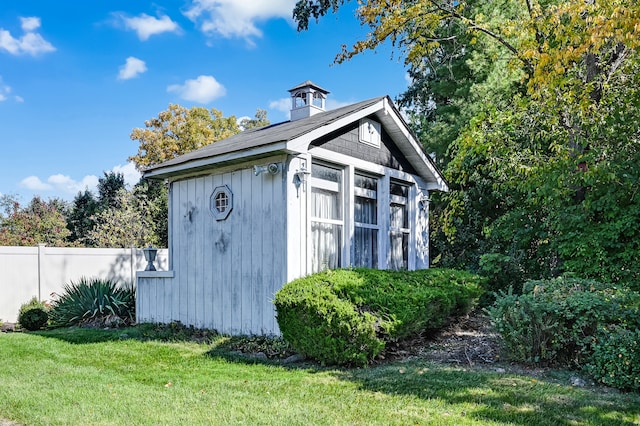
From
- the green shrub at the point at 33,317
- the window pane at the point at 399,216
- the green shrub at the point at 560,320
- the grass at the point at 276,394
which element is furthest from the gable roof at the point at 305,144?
the green shrub at the point at 33,317

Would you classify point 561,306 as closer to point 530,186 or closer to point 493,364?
point 493,364

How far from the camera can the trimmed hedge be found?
223 inches

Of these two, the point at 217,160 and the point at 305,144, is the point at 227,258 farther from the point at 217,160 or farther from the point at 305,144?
the point at 305,144

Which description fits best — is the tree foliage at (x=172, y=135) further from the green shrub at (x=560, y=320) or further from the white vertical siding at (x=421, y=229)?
the green shrub at (x=560, y=320)

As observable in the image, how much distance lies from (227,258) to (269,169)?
170cm

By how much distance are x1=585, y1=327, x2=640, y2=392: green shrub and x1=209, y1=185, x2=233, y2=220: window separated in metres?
5.44

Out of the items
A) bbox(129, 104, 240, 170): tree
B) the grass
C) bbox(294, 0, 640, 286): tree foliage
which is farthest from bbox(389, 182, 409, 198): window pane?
bbox(129, 104, 240, 170): tree

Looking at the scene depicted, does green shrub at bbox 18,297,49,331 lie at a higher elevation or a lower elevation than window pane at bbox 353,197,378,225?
lower

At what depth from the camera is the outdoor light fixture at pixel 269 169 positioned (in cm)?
735

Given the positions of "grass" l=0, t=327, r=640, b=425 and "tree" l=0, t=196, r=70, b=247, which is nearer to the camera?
"grass" l=0, t=327, r=640, b=425

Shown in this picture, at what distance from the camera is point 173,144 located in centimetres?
2753

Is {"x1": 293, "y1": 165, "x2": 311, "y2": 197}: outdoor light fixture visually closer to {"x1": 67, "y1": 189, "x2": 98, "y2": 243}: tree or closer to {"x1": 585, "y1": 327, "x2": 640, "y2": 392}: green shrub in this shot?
{"x1": 585, "y1": 327, "x2": 640, "y2": 392}: green shrub

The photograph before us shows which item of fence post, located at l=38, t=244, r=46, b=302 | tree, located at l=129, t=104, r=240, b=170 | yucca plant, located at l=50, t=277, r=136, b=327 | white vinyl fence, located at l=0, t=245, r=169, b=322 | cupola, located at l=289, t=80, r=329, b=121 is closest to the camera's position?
yucca plant, located at l=50, t=277, r=136, b=327

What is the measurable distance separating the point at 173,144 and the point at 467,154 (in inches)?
784
